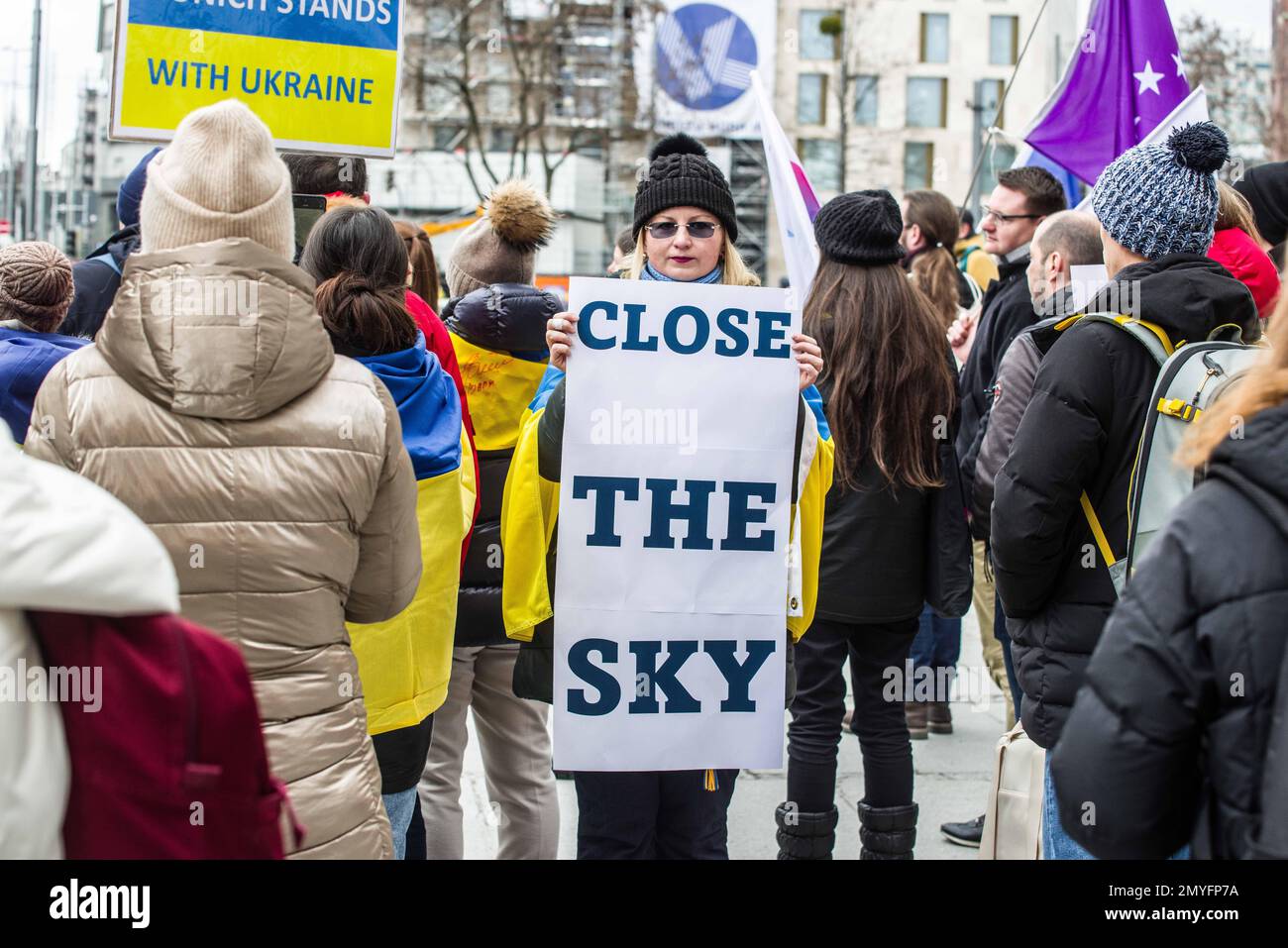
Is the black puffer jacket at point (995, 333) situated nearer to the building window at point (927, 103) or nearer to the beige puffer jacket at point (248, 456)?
the beige puffer jacket at point (248, 456)

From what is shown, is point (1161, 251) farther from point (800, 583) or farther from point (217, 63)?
point (217, 63)

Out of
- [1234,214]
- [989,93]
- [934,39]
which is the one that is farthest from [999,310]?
[934,39]

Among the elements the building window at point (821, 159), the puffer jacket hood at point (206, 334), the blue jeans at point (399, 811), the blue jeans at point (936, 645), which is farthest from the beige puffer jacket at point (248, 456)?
the building window at point (821, 159)

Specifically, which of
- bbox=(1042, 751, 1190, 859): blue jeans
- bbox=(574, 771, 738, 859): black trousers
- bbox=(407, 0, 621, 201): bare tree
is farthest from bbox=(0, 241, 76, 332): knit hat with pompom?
bbox=(407, 0, 621, 201): bare tree

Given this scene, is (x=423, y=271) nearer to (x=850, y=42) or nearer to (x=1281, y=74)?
(x=1281, y=74)

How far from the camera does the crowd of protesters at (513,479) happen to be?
167 cm

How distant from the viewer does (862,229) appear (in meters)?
4.28

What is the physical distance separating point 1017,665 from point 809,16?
5484cm

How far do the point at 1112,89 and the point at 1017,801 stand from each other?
160 inches

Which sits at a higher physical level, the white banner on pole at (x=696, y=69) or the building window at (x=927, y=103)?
the building window at (x=927, y=103)

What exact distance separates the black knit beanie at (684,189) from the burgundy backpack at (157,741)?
7.35 ft

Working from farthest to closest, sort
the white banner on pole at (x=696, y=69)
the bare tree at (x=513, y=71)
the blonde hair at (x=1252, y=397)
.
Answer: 1. the white banner on pole at (x=696, y=69)
2. the bare tree at (x=513, y=71)
3. the blonde hair at (x=1252, y=397)

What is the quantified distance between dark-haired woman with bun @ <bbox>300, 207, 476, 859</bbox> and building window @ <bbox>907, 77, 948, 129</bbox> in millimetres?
54679

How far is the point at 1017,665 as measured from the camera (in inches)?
130
